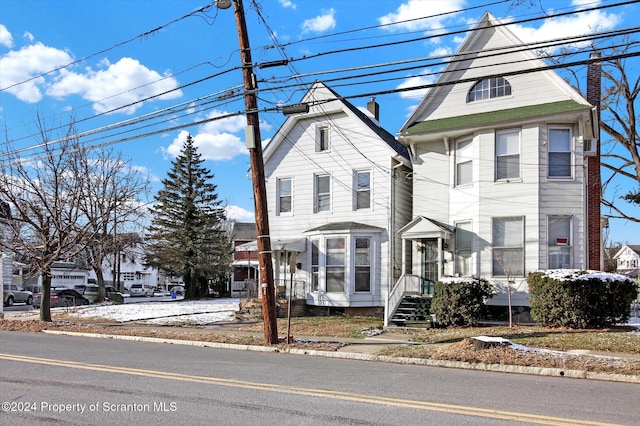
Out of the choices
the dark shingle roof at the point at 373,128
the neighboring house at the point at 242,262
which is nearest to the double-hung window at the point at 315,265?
the dark shingle roof at the point at 373,128

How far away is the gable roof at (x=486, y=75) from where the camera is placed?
17344 mm

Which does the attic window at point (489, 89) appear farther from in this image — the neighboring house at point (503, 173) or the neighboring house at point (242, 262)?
the neighboring house at point (242, 262)

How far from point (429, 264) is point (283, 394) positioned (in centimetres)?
1326

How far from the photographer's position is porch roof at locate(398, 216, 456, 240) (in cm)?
1852

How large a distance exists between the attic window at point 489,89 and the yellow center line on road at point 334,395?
14.0m

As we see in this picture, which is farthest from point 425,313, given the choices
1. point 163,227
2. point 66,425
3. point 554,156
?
point 163,227

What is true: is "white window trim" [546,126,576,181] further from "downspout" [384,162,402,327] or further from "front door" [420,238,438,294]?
"downspout" [384,162,402,327]

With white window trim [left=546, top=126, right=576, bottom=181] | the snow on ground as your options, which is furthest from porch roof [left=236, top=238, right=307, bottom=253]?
white window trim [left=546, top=126, right=576, bottom=181]

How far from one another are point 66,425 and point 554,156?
631 inches

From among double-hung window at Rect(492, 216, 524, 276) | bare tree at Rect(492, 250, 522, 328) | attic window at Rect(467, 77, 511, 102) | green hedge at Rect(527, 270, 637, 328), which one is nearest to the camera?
green hedge at Rect(527, 270, 637, 328)

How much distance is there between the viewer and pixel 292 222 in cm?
2266

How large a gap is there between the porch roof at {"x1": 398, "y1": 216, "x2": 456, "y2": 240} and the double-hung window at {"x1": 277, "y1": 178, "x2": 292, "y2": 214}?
552 cm

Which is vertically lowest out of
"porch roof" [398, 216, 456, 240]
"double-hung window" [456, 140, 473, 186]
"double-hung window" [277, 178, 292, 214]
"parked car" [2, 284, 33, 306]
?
"parked car" [2, 284, 33, 306]

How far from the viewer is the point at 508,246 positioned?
1778 cm
